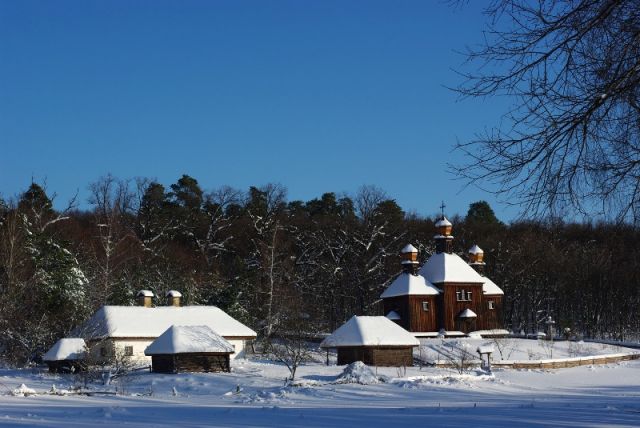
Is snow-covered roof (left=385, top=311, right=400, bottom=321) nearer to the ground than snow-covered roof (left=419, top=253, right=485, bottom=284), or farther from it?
nearer to the ground

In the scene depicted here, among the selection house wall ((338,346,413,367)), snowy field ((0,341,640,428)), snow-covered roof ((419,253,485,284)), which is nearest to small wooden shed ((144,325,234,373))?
snowy field ((0,341,640,428))

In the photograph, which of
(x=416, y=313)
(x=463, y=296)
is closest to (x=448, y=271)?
(x=463, y=296)

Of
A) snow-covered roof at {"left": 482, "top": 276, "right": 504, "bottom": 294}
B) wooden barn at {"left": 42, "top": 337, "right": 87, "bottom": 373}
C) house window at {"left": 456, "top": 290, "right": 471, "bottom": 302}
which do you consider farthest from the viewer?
snow-covered roof at {"left": 482, "top": 276, "right": 504, "bottom": 294}

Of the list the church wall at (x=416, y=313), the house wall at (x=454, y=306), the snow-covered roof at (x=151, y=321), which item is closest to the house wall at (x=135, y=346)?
the snow-covered roof at (x=151, y=321)

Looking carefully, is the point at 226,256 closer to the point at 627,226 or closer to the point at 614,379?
the point at 614,379

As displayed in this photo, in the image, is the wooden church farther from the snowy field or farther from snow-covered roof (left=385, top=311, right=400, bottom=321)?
the snowy field

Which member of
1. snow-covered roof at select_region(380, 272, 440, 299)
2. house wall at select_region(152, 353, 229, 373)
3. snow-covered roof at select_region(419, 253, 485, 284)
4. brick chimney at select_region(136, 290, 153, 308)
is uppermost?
snow-covered roof at select_region(419, 253, 485, 284)

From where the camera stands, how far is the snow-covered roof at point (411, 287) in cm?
5606

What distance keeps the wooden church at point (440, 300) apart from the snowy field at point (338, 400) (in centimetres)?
1111

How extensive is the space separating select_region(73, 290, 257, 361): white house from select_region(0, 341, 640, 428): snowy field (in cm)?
364

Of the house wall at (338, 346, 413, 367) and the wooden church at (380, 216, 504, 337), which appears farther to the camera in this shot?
the wooden church at (380, 216, 504, 337)

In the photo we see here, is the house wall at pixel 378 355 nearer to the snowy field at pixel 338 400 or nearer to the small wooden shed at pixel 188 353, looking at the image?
the snowy field at pixel 338 400

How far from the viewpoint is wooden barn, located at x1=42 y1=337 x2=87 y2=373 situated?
39156mm

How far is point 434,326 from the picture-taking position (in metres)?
56.6
